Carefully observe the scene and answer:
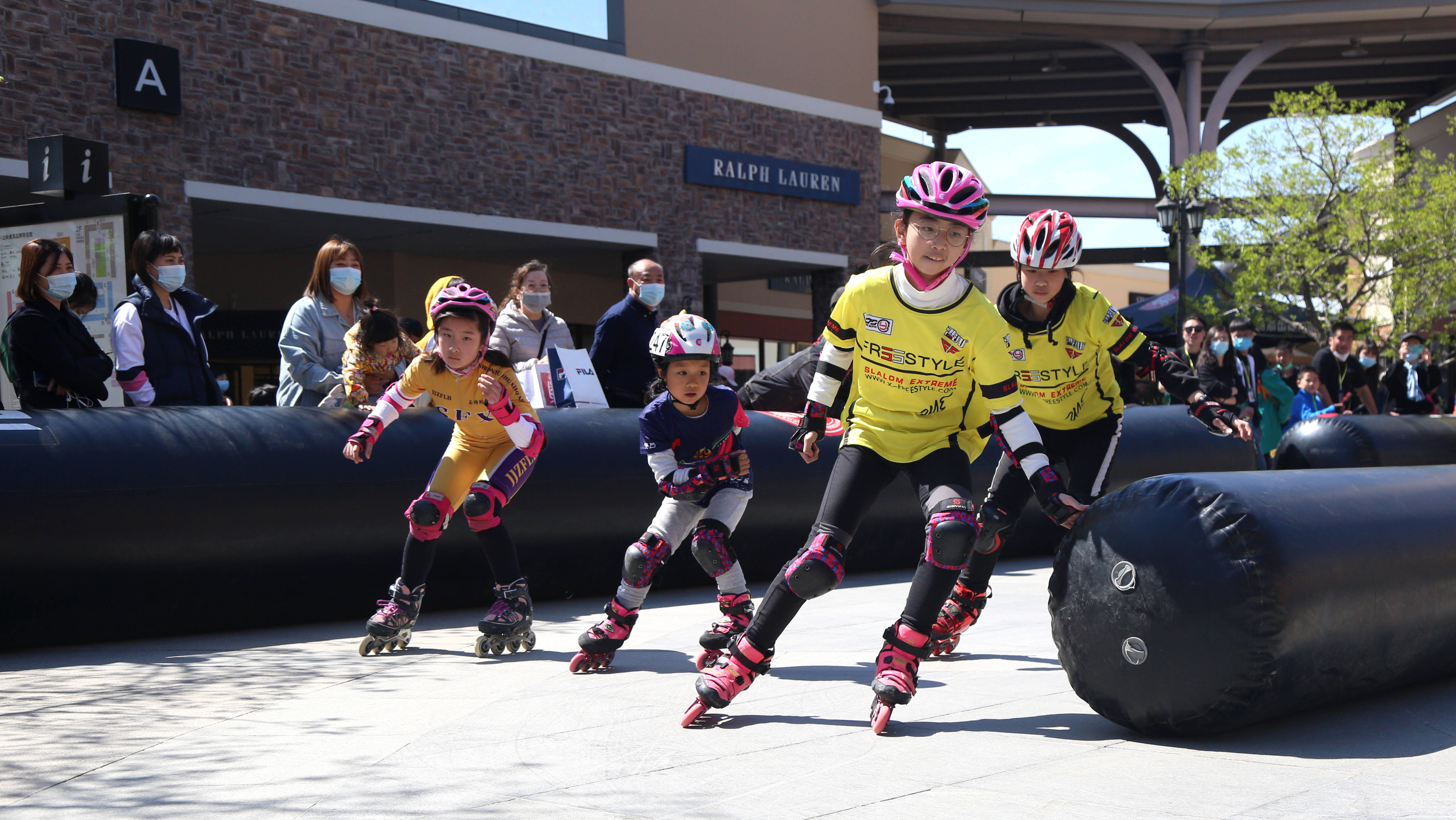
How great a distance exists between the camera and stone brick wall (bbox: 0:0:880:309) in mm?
14570

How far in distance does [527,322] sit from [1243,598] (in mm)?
5975

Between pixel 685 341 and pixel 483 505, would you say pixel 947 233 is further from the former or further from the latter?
pixel 483 505

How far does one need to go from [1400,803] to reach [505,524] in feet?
16.9

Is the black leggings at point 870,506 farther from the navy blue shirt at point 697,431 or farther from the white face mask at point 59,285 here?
the white face mask at point 59,285

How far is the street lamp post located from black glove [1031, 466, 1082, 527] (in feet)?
58.8

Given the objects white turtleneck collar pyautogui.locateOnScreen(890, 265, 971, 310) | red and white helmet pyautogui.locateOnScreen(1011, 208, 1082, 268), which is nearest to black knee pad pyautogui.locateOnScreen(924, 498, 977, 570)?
white turtleneck collar pyautogui.locateOnScreen(890, 265, 971, 310)

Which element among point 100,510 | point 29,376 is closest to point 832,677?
point 100,510

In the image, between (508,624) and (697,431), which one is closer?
(697,431)

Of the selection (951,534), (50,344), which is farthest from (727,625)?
(50,344)

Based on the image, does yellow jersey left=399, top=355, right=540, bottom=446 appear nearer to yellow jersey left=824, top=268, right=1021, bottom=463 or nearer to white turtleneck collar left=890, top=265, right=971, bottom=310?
yellow jersey left=824, top=268, right=1021, bottom=463

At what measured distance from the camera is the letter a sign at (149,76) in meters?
14.7

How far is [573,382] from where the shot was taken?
27.9 ft

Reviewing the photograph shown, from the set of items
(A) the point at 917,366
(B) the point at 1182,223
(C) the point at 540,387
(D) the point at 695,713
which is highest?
(B) the point at 1182,223

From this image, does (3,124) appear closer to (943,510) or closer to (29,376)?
(29,376)
